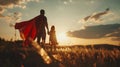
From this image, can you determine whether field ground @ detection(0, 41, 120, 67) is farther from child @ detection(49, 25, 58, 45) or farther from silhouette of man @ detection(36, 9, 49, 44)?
child @ detection(49, 25, 58, 45)

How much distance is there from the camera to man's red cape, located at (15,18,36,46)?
57.7ft

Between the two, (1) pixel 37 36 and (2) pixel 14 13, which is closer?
(1) pixel 37 36

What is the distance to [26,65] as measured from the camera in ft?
22.5

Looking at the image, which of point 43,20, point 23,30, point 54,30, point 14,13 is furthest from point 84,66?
point 14,13

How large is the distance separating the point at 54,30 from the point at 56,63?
46.2 feet

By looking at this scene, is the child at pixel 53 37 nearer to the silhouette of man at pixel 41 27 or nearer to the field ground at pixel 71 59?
the silhouette of man at pixel 41 27

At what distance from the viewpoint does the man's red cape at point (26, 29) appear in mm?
17594

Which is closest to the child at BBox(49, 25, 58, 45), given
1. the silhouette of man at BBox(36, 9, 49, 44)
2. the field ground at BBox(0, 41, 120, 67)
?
the silhouette of man at BBox(36, 9, 49, 44)

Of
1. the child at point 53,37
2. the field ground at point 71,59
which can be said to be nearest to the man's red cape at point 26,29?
the child at point 53,37

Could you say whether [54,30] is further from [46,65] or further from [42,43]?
[46,65]

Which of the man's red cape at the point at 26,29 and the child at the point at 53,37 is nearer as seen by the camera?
the man's red cape at the point at 26,29

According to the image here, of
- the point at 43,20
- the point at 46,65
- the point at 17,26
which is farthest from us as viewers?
the point at 17,26

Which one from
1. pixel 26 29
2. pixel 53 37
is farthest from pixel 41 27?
pixel 53 37

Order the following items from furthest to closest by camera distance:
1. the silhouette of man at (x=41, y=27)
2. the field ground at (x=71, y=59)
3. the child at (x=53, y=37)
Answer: the child at (x=53, y=37), the silhouette of man at (x=41, y=27), the field ground at (x=71, y=59)
